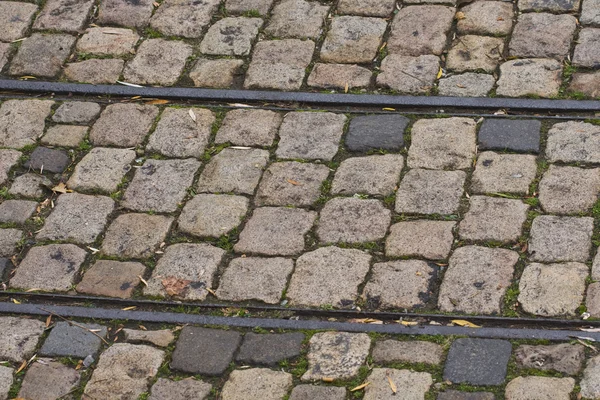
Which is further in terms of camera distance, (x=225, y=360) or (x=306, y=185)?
(x=306, y=185)

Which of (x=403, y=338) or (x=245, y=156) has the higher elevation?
(x=245, y=156)

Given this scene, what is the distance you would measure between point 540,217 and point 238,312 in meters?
1.35

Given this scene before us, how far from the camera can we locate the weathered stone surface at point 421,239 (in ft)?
13.4

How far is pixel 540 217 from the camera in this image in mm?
4176

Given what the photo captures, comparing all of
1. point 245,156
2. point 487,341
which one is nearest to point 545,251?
point 487,341

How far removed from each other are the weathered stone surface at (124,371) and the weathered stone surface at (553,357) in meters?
1.40

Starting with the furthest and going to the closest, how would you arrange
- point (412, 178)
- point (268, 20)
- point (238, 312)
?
point (268, 20)
point (412, 178)
point (238, 312)

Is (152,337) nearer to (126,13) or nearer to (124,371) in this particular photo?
(124,371)

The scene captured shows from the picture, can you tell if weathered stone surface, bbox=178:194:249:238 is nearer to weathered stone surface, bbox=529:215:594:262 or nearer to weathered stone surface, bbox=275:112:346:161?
weathered stone surface, bbox=275:112:346:161

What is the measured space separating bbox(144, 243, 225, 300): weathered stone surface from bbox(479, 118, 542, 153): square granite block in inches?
53.3

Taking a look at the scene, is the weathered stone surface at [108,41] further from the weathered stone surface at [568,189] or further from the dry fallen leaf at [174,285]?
the weathered stone surface at [568,189]

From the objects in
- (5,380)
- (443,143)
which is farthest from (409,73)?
(5,380)

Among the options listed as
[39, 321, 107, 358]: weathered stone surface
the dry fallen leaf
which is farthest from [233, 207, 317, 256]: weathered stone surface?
[39, 321, 107, 358]: weathered stone surface

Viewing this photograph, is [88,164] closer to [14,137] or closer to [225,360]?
[14,137]
